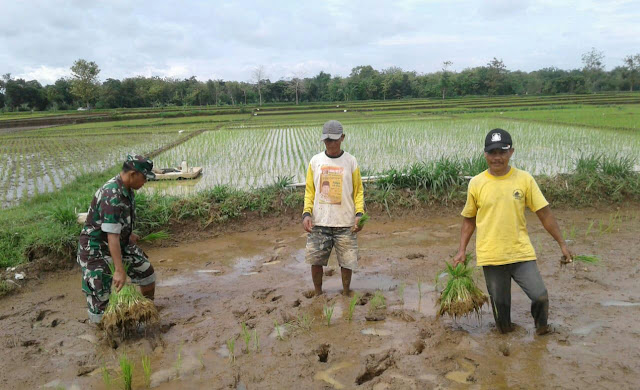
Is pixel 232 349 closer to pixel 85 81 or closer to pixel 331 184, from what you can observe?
pixel 331 184

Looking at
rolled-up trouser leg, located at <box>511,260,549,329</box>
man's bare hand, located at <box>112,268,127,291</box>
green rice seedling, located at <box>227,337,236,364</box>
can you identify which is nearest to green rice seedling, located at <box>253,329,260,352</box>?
green rice seedling, located at <box>227,337,236,364</box>

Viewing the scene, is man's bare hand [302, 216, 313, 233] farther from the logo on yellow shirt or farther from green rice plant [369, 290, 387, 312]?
the logo on yellow shirt

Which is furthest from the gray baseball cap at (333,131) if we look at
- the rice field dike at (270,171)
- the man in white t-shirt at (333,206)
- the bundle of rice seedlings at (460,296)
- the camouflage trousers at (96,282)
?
the rice field dike at (270,171)

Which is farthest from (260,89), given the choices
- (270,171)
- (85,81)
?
(270,171)

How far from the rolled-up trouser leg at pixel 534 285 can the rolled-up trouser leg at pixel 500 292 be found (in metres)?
0.06

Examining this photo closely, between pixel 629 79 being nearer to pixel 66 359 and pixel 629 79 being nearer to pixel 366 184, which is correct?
pixel 366 184

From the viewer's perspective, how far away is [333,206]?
11.1 feet

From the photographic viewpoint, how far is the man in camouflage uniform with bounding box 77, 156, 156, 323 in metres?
2.97

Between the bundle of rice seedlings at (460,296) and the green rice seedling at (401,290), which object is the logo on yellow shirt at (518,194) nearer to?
the bundle of rice seedlings at (460,296)

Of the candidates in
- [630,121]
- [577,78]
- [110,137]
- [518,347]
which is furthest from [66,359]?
[577,78]

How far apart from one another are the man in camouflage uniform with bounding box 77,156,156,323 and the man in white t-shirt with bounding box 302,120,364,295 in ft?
3.91

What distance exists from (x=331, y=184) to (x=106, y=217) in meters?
1.58

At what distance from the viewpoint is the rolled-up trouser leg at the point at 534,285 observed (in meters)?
A: 2.62

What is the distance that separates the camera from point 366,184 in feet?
20.5
